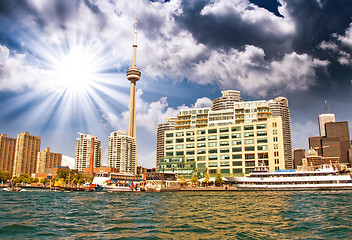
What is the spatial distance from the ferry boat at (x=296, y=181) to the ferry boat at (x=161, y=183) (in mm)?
32441

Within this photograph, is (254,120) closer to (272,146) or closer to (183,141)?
(272,146)

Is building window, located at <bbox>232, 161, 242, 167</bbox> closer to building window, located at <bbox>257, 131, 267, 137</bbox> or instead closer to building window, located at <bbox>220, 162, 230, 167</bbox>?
building window, located at <bbox>220, 162, 230, 167</bbox>

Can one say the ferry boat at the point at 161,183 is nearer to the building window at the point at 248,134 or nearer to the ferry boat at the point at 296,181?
the ferry boat at the point at 296,181

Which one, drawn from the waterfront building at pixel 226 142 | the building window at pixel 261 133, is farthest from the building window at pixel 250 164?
the building window at pixel 261 133

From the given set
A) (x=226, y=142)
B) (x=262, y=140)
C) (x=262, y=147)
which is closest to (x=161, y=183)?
(x=226, y=142)

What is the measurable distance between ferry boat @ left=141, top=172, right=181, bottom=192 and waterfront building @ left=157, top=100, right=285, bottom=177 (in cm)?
897

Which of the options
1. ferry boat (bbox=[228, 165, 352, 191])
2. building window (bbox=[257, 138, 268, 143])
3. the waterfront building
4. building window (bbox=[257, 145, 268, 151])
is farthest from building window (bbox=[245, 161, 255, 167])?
ferry boat (bbox=[228, 165, 352, 191])

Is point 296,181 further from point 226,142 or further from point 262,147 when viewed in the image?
point 226,142

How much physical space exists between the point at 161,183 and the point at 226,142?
133ft

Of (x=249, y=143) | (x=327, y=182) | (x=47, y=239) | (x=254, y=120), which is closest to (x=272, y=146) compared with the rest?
(x=249, y=143)

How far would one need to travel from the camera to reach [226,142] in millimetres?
165625

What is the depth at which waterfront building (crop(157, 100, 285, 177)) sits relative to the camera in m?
156

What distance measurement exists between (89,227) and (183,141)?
149492 mm

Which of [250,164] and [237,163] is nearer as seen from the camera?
[250,164]
